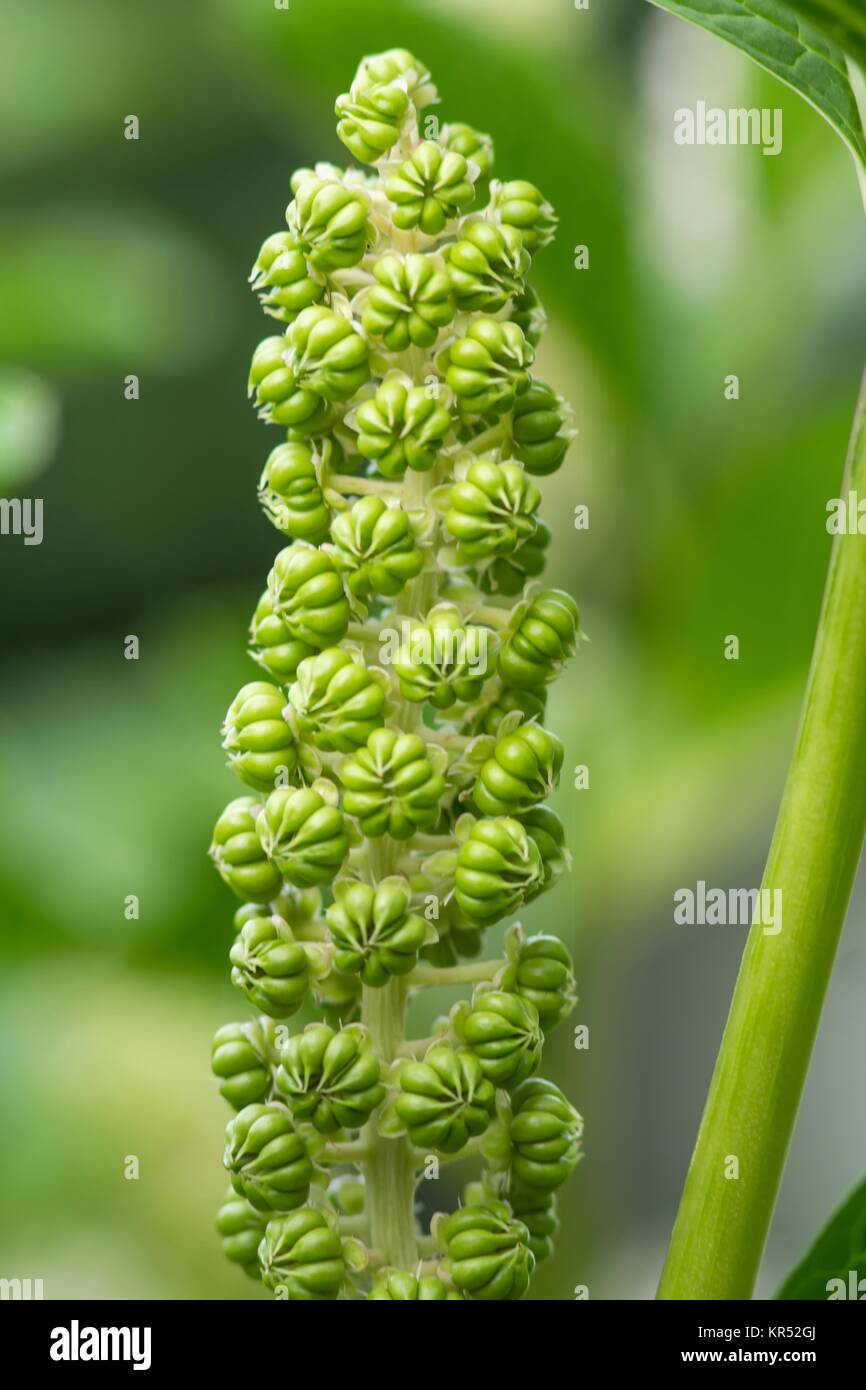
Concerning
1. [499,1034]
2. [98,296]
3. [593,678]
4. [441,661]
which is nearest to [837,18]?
[441,661]

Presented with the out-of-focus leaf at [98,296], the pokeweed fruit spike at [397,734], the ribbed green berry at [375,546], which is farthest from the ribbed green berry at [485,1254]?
the out-of-focus leaf at [98,296]

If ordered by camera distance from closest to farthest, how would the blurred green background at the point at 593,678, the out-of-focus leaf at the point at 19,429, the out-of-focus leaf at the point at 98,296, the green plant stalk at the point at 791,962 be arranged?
1. the green plant stalk at the point at 791,962
2. the out-of-focus leaf at the point at 19,429
3. the blurred green background at the point at 593,678
4. the out-of-focus leaf at the point at 98,296

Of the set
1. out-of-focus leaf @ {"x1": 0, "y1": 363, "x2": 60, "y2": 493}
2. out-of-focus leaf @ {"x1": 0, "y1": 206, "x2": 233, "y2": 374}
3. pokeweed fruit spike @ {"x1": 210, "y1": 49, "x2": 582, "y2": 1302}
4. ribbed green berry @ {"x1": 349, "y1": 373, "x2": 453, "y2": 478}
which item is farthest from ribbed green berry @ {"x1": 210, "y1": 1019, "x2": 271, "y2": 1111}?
out-of-focus leaf @ {"x1": 0, "y1": 206, "x2": 233, "y2": 374}

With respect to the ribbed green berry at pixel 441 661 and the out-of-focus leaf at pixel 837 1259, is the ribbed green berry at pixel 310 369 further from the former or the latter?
the out-of-focus leaf at pixel 837 1259

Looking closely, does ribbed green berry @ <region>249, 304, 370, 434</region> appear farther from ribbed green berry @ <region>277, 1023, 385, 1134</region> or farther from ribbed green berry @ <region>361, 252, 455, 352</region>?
ribbed green berry @ <region>277, 1023, 385, 1134</region>
